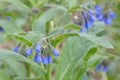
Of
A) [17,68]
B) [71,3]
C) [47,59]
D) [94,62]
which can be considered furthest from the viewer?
[17,68]

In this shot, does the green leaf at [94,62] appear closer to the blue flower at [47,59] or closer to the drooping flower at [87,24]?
the drooping flower at [87,24]

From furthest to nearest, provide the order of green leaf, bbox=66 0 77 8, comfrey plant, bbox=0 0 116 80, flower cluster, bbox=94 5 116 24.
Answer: flower cluster, bbox=94 5 116 24 → green leaf, bbox=66 0 77 8 → comfrey plant, bbox=0 0 116 80

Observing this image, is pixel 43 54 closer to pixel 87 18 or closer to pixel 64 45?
pixel 64 45

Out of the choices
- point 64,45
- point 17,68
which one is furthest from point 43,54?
point 17,68

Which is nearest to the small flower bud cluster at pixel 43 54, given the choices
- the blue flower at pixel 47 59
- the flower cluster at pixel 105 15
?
the blue flower at pixel 47 59

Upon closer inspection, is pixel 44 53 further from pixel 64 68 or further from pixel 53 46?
pixel 64 68

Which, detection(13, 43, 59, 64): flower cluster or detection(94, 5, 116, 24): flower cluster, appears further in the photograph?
detection(94, 5, 116, 24): flower cluster

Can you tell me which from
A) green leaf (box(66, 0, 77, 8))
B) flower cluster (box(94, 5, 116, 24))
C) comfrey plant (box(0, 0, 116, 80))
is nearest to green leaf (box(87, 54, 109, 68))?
comfrey plant (box(0, 0, 116, 80))

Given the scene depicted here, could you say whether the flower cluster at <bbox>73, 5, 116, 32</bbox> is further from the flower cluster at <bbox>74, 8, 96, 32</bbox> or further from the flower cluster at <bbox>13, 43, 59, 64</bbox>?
the flower cluster at <bbox>13, 43, 59, 64</bbox>

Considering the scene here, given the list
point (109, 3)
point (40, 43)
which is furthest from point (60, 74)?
point (109, 3)

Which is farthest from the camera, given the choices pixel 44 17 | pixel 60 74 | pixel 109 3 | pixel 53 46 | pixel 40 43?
pixel 109 3

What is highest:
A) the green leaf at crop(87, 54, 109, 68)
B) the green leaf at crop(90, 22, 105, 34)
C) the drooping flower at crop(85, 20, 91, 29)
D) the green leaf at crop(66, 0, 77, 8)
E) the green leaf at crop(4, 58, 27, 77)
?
the green leaf at crop(66, 0, 77, 8)
